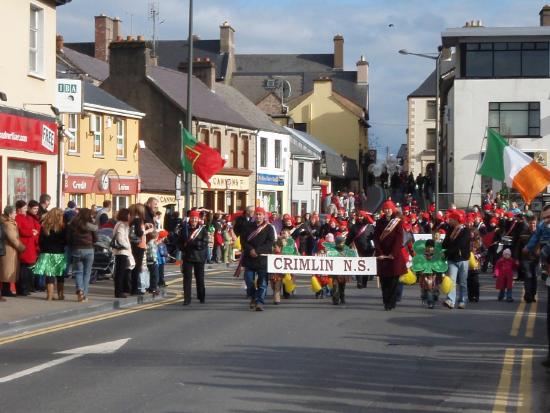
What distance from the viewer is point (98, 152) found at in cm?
4241

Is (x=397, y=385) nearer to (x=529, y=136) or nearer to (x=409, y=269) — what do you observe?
(x=409, y=269)

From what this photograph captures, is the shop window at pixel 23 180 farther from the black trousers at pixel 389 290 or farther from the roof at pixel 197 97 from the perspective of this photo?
the roof at pixel 197 97

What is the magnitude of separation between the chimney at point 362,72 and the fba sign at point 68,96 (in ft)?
232

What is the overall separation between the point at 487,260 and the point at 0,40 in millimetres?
16201

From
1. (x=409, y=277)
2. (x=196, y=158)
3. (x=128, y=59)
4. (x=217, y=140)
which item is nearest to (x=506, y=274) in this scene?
(x=409, y=277)

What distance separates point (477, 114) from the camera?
56938mm

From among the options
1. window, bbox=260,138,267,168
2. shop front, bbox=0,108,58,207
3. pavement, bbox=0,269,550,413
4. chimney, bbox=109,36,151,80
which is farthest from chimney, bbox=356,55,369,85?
pavement, bbox=0,269,550,413

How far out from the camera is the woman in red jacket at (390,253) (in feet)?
63.3

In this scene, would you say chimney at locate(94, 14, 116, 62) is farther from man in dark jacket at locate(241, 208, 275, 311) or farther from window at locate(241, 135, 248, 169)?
man in dark jacket at locate(241, 208, 275, 311)

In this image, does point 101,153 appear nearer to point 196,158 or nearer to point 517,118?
point 196,158

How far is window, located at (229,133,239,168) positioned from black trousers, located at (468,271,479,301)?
3476 cm

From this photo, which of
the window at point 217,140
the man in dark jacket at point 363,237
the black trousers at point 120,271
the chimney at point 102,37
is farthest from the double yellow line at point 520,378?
the chimney at point 102,37

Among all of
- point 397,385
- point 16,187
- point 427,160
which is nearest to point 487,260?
point 16,187

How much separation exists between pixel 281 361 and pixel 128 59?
40.5 meters
